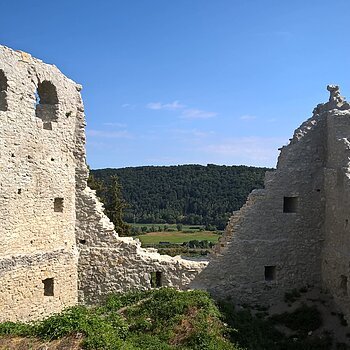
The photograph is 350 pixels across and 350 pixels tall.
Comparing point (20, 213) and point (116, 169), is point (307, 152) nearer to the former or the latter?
point (20, 213)

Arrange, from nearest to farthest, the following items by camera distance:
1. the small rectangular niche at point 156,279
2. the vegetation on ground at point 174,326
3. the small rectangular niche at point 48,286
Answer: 1. the vegetation on ground at point 174,326
2. the small rectangular niche at point 48,286
3. the small rectangular niche at point 156,279

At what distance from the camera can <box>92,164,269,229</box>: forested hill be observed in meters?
54.6

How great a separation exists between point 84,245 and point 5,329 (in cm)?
399

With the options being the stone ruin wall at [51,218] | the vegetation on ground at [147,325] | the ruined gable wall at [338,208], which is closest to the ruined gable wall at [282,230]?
the ruined gable wall at [338,208]

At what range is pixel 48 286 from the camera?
47.0 feet

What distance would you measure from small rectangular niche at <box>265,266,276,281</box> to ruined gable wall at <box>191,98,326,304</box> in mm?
32

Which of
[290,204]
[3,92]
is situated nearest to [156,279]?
[290,204]

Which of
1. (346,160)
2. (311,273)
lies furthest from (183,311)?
(346,160)

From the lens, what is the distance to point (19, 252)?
43.4 ft

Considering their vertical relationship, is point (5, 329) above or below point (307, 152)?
below

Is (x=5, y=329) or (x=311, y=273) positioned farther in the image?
(x=311, y=273)

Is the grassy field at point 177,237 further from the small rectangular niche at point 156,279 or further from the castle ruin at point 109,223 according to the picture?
the castle ruin at point 109,223

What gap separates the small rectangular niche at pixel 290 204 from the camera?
52.8 ft

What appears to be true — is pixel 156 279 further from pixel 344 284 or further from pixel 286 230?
pixel 344 284
